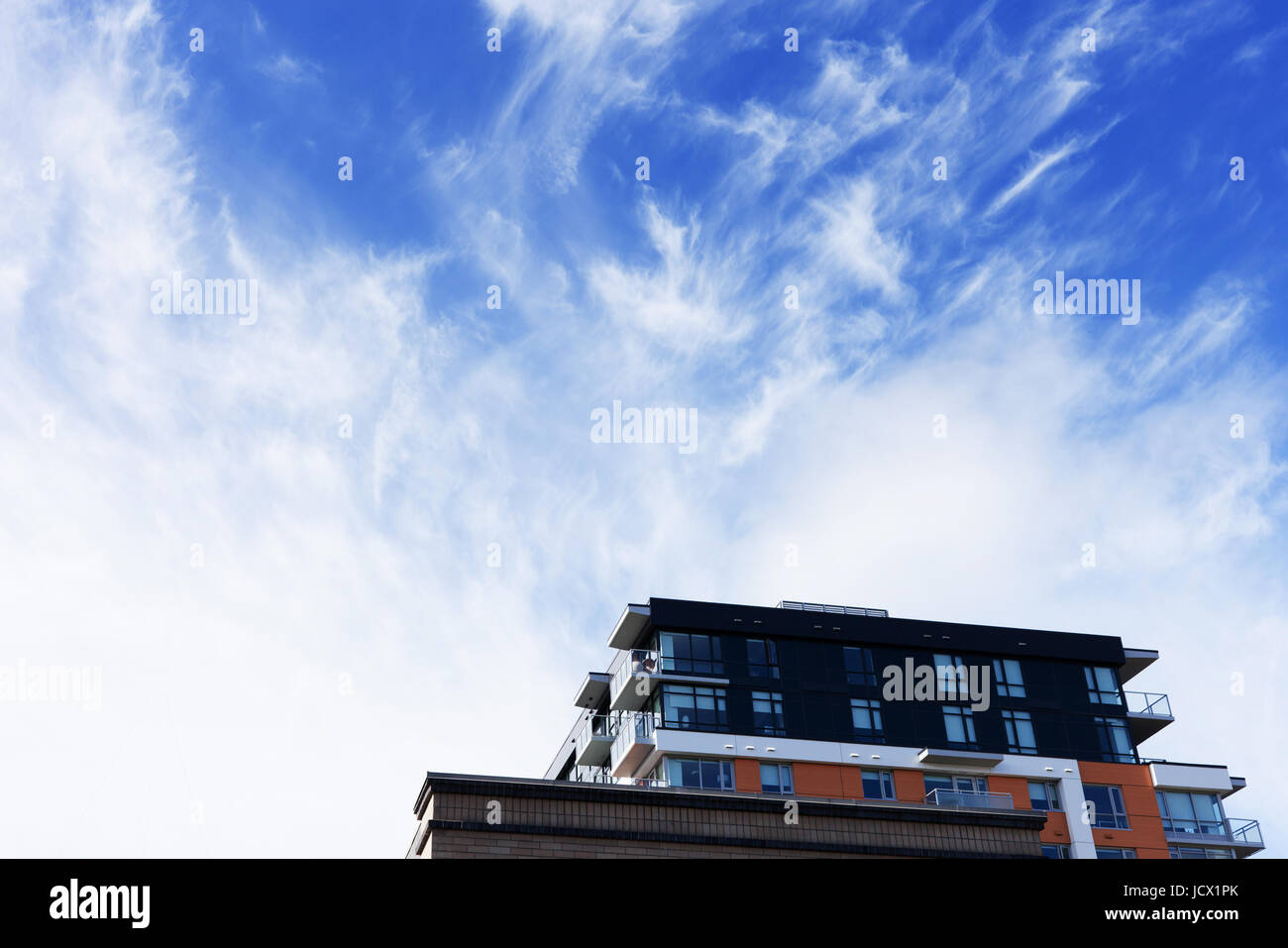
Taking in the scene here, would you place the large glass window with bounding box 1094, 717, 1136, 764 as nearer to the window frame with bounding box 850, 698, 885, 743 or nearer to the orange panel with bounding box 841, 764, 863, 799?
the window frame with bounding box 850, 698, 885, 743

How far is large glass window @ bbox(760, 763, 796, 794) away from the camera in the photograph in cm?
4941

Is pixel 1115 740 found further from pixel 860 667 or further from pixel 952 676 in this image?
pixel 860 667

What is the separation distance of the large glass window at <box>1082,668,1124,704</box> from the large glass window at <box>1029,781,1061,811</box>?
5.17m

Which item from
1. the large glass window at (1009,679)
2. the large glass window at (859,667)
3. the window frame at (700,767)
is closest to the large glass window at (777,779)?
the window frame at (700,767)

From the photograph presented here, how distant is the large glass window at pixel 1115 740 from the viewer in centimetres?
5422

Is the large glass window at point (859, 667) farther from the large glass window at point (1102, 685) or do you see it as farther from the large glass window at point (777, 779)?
the large glass window at point (1102, 685)

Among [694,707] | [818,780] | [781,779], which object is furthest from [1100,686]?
[694,707]

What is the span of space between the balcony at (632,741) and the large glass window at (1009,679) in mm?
16449
